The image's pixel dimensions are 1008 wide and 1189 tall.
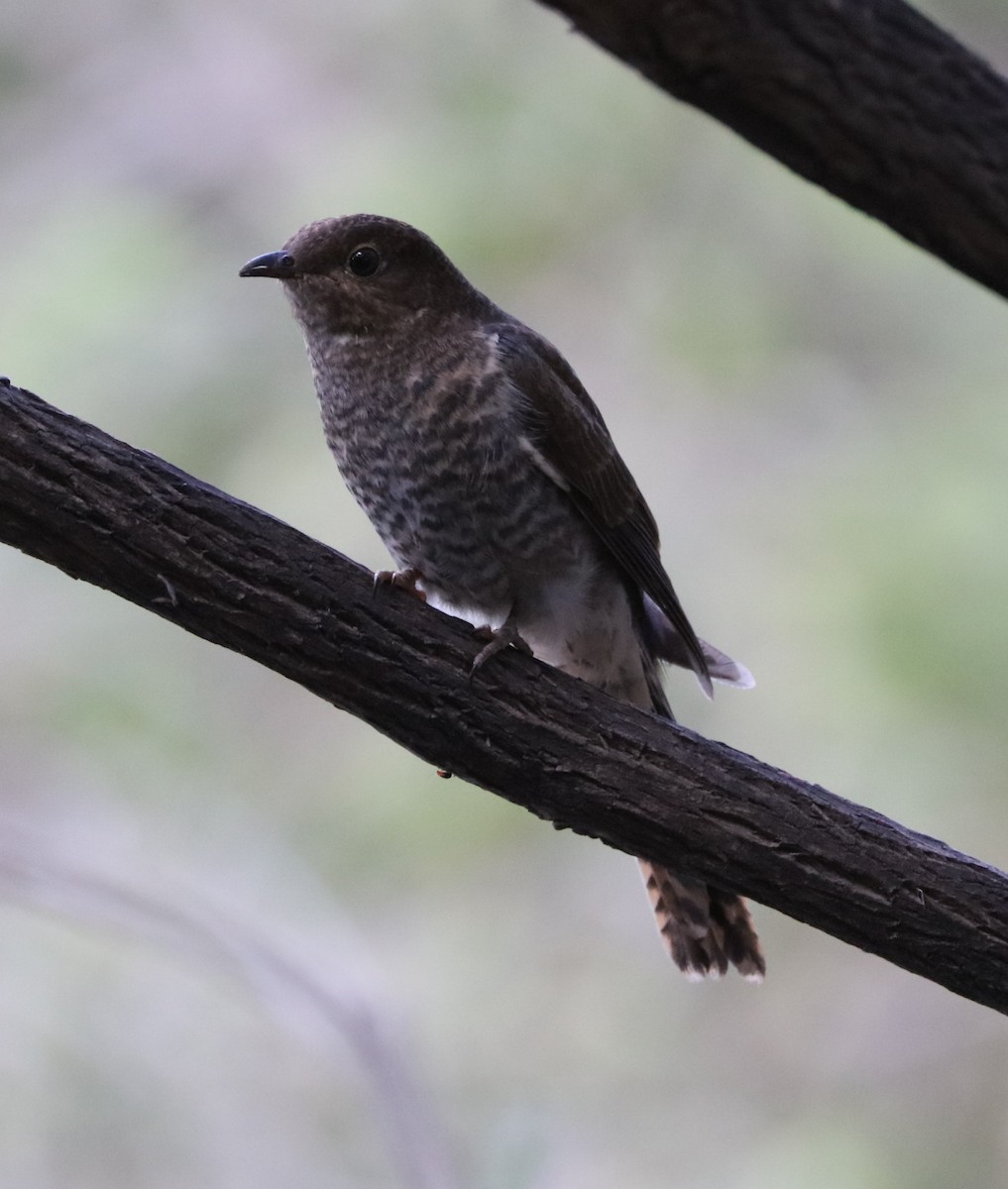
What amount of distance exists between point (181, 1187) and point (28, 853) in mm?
1473

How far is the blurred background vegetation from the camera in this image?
17.0ft

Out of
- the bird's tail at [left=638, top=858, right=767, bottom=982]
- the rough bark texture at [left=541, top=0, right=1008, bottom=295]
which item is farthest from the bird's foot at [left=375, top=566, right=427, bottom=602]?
the rough bark texture at [left=541, top=0, right=1008, bottom=295]

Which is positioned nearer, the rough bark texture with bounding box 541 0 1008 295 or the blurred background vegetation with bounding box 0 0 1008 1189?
the rough bark texture with bounding box 541 0 1008 295

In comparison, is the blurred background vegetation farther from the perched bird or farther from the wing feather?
the wing feather

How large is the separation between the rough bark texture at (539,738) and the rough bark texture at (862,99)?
104cm

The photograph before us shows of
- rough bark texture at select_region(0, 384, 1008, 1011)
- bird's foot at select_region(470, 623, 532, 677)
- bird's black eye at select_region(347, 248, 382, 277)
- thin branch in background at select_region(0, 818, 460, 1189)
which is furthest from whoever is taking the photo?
bird's black eye at select_region(347, 248, 382, 277)

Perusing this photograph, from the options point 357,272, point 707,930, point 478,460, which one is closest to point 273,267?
point 357,272

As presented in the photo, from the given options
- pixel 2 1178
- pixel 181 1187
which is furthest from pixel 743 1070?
pixel 2 1178

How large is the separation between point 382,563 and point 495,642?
269cm

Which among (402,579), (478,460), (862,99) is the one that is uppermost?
(862,99)

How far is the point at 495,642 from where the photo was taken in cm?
300

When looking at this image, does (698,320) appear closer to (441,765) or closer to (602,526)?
(602,526)

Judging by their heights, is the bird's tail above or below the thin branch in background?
above

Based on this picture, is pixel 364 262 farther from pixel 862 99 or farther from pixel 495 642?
pixel 862 99
